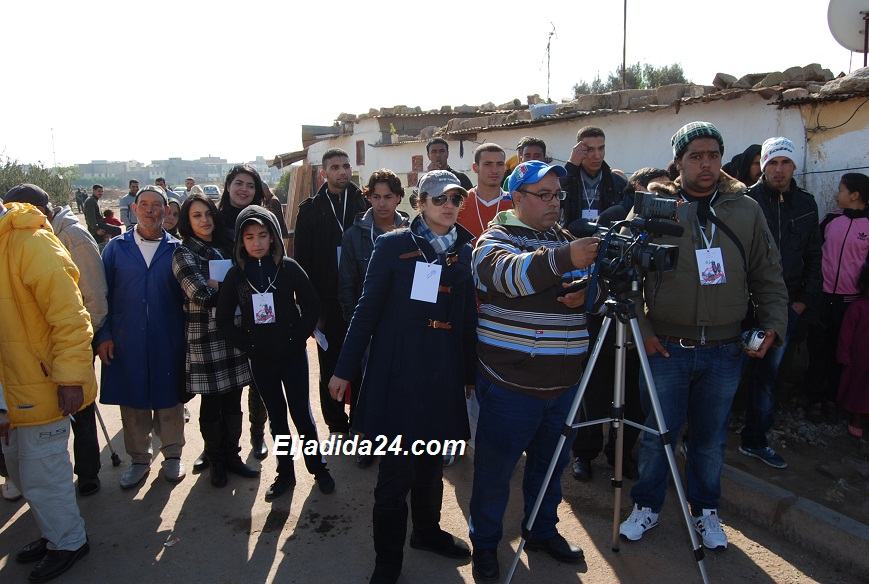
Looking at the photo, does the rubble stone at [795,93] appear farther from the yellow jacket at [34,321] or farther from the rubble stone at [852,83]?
the yellow jacket at [34,321]

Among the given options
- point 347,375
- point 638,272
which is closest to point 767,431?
point 638,272

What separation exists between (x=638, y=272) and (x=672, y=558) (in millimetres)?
1643

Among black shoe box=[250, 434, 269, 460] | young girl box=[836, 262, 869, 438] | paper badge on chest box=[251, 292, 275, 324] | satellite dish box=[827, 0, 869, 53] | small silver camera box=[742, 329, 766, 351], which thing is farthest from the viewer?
satellite dish box=[827, 0, 869, 53]

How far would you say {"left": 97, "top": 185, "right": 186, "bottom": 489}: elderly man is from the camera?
13.2 feet

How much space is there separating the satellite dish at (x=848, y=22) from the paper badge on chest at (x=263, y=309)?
551 centimetres

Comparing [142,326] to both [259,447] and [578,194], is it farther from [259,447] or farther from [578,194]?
[578,194]

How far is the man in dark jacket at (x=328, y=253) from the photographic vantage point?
4.67 meters

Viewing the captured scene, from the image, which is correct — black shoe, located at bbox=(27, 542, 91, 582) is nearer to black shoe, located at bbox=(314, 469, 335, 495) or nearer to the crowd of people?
the crowd of people

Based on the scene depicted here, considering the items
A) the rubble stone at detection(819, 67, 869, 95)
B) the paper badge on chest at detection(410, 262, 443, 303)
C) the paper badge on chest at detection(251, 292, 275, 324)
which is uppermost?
the rubble stone at detection(819, 67, 869, 95)

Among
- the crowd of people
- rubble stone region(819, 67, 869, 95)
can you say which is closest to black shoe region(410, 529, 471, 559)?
the crowd of people

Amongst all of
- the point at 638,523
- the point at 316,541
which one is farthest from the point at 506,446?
the point at 316,541

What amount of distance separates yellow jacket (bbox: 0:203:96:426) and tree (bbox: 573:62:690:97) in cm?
2152

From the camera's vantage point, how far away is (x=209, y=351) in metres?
4.05

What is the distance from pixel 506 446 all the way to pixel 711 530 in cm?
A: 132
